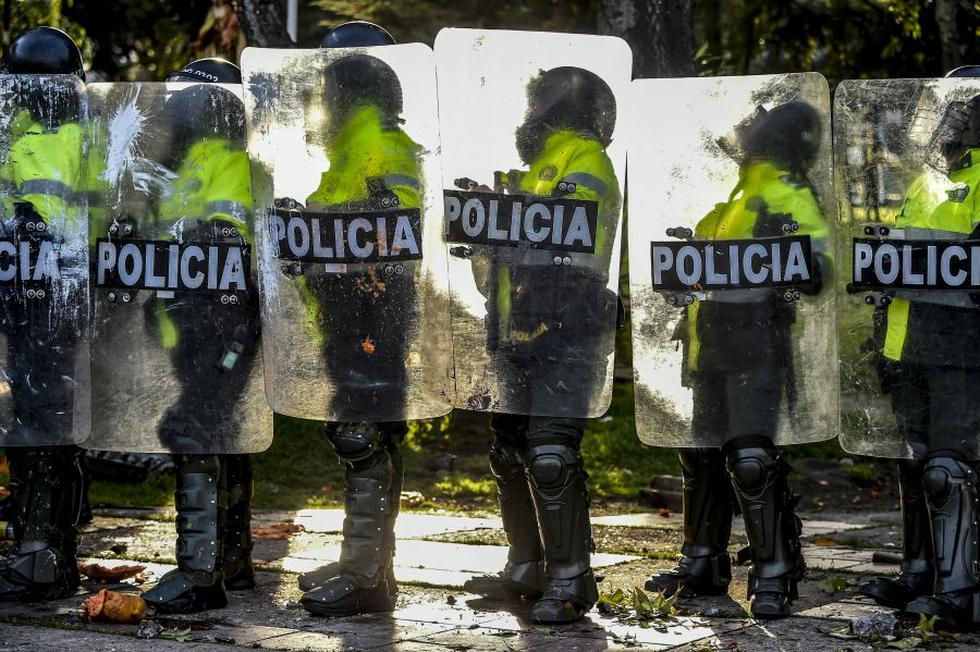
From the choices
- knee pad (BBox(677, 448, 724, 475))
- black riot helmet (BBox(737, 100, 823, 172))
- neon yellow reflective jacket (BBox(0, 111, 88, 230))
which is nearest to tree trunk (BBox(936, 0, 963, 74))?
black riot helmet (BBox(737, 100, 823, 172))

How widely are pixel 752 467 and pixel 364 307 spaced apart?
55.9 inches

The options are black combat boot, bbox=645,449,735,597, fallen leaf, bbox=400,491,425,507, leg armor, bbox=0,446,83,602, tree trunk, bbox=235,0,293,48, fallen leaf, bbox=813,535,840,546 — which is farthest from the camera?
tree trunk, bbox=235,0,293,48

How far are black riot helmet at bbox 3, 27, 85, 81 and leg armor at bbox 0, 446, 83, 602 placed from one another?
1366 millimetres

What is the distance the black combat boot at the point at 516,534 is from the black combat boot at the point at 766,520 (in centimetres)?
78

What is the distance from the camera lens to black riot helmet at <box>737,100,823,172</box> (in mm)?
5246

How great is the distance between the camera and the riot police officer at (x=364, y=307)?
5.21 meters

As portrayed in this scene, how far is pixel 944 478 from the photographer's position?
16.6 ft

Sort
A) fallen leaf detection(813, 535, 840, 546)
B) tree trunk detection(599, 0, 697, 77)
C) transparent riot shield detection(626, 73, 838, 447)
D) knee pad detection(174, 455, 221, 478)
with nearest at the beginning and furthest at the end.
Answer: transparent riot shield detection(626, 73, 838, 447)
knee pad detection(174, 455, 221, 478)
fallen leaf detection(813, 535, 840, 546)
tree trunk detection(599, 0, 697, 77)

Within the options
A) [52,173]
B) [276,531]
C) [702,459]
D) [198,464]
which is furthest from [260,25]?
[702,459]

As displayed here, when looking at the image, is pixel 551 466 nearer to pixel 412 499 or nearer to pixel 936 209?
pixel 936 209

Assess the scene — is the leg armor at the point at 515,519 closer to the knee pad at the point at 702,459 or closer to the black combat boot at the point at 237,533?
the knee pad at the point at 702,459

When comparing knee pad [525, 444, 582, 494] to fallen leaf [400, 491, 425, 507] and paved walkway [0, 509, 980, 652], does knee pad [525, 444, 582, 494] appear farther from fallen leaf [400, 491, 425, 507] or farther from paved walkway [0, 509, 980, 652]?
fallen leaf [400, 491, 425, 507]

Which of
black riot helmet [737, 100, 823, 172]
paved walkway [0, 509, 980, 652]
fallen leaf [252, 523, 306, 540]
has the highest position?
black riot helmet [737, 100, 823, 172]

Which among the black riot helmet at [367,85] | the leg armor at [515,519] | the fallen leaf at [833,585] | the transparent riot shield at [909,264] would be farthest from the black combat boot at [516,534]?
the black riot helmet at [367,85]
